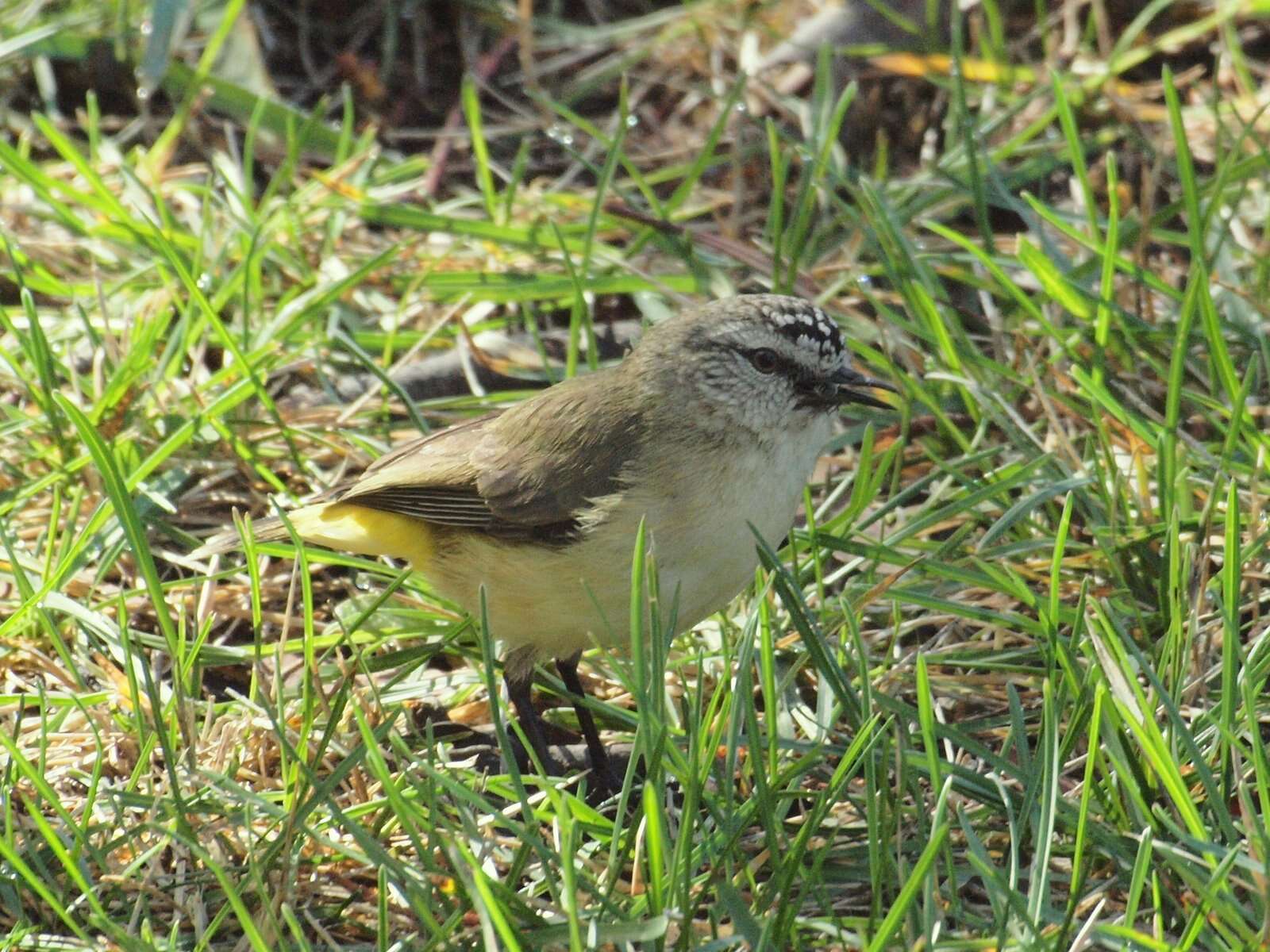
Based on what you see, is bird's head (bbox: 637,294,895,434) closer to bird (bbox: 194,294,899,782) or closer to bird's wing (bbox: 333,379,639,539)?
bird (bbox: 194,294,899,782)

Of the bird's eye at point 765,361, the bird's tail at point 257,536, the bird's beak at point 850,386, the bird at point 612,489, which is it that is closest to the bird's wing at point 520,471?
the bird at point 612,489

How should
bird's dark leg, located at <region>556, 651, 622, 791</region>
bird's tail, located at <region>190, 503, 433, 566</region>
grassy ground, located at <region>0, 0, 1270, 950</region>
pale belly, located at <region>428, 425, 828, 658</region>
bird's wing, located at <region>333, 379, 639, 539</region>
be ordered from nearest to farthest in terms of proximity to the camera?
grassy ground, located at <region>0, 0, 1270, 950</region> → pale belly, located at <region>428, 425, 828, 658</region> → bird's dark leg, located at <region>556, 651, 622, 791</region> → bird's wing, located at <region>333, 379, 639, 539</region> → bird's tail, located at <region>190, 503, 433, 566</region>

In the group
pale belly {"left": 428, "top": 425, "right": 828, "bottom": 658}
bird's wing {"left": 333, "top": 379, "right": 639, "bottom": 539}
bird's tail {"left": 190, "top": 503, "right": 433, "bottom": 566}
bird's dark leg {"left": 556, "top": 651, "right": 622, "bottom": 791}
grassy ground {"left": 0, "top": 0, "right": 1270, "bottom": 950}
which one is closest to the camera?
grassy ground {"left": 0, "top": 0, "right": 1270, "bottom": 950}

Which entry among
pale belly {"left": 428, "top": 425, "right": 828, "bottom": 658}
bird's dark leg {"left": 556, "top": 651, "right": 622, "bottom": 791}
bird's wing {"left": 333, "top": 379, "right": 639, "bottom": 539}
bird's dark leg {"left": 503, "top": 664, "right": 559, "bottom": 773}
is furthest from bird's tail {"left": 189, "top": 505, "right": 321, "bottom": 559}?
bird's dark leg {"left": 556, "top": 651, "right": 622, "bottom": 791}

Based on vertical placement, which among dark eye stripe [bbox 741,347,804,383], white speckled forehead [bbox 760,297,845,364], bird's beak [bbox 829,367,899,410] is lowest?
bird's beak [bbox 829,367,899,410]

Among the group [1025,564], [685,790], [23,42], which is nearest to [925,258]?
[1025,564]

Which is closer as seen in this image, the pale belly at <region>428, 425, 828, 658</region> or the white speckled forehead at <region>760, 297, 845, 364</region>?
the pale belly at <region>428, 425, 828, 658</region>

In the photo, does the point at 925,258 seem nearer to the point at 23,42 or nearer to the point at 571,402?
the point at 571,402

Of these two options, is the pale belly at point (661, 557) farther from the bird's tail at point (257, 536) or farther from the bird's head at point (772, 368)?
the bird's tail at point (257, 536)
